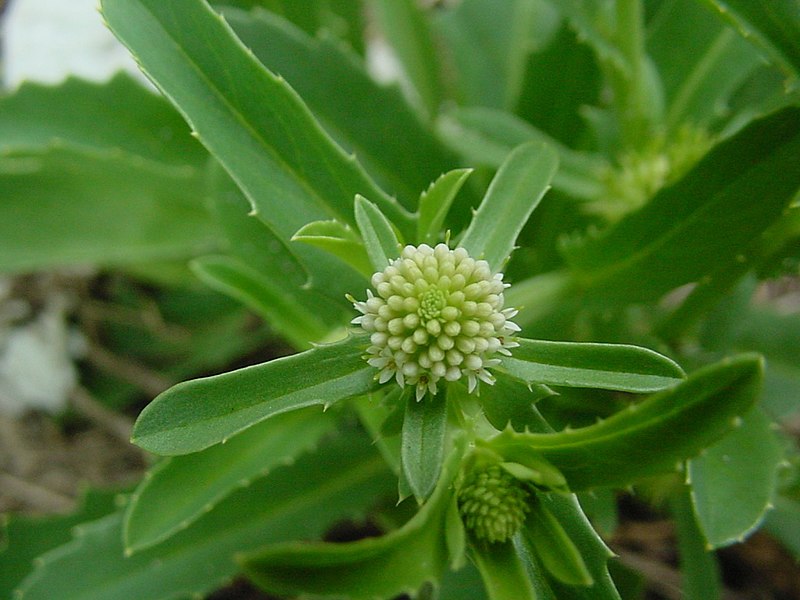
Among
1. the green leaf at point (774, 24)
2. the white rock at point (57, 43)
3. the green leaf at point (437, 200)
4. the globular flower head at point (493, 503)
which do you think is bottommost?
the globular flower head at point (493, 503)

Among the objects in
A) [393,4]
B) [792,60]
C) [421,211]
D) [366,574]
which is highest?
[393,4]

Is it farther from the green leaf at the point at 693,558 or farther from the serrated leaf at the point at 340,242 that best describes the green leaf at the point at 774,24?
the green leaf at the point at 693,558

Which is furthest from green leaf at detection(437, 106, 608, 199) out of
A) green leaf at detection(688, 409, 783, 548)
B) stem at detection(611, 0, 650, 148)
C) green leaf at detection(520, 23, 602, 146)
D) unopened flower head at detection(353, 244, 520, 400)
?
unopened flower head at detection(353, 244, 520, 400)

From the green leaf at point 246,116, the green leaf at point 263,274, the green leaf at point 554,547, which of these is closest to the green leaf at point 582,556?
the green leaf at point 554,547

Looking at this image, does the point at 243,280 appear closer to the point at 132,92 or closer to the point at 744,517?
the point at 132,92

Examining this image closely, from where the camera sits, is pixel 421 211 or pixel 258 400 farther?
pixel 421 211

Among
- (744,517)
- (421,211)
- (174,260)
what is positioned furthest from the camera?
(174,260)

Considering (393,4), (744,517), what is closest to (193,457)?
(744,517)
